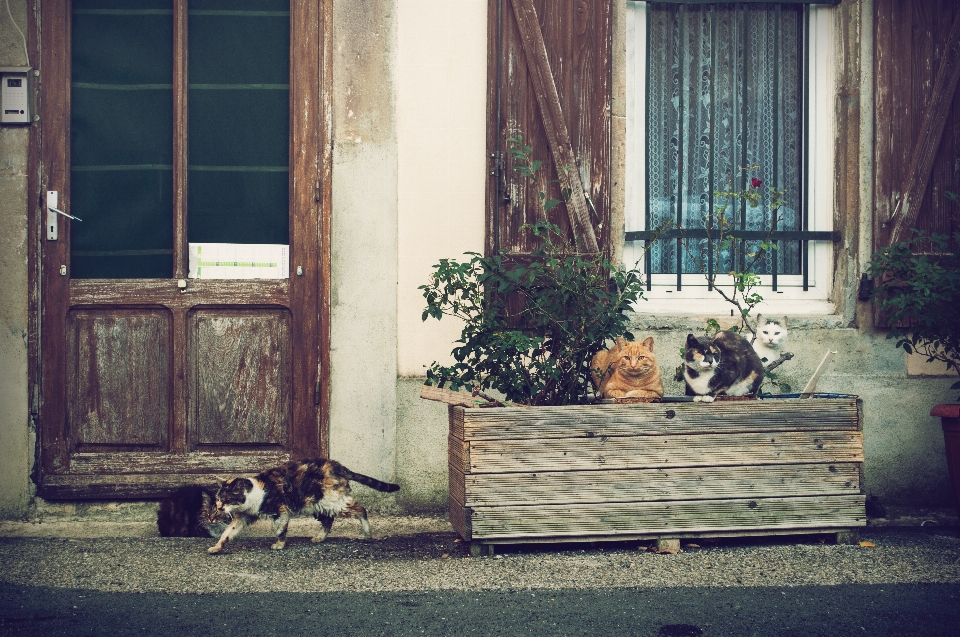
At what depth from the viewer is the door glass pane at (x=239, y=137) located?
519 cm

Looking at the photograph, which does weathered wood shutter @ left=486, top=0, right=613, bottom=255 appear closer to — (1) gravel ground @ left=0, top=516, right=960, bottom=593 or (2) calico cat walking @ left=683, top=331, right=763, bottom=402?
(2) calico cat walking @ left=683, top=331, right=763, bottom=402

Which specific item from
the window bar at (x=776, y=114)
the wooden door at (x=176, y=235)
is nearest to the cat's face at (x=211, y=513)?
the wooden door at (x=176, y=235)

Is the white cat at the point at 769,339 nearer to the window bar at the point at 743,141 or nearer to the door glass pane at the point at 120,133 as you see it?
the window bar at the point at 743,141

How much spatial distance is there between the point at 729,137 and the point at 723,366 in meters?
1.78

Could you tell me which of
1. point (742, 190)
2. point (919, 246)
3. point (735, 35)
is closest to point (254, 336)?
point (742, 190)

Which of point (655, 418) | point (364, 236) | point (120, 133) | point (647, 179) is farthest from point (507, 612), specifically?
point (120, 133)

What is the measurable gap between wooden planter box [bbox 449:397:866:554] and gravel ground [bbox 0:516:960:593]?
13 centimetres

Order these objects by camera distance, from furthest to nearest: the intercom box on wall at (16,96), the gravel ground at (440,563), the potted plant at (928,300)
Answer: the intercom box on wall at (16,96) → the potted plant at (928,300) → the gravel ground at (440,563)

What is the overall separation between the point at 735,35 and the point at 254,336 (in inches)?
126

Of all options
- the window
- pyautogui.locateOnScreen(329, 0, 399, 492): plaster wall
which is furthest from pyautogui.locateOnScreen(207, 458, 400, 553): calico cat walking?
the window

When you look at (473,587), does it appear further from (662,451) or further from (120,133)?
(120,133)

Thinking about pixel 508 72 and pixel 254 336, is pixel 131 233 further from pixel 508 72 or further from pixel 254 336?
pixel 508 72

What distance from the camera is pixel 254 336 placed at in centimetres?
514

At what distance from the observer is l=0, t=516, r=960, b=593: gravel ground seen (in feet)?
12.7
